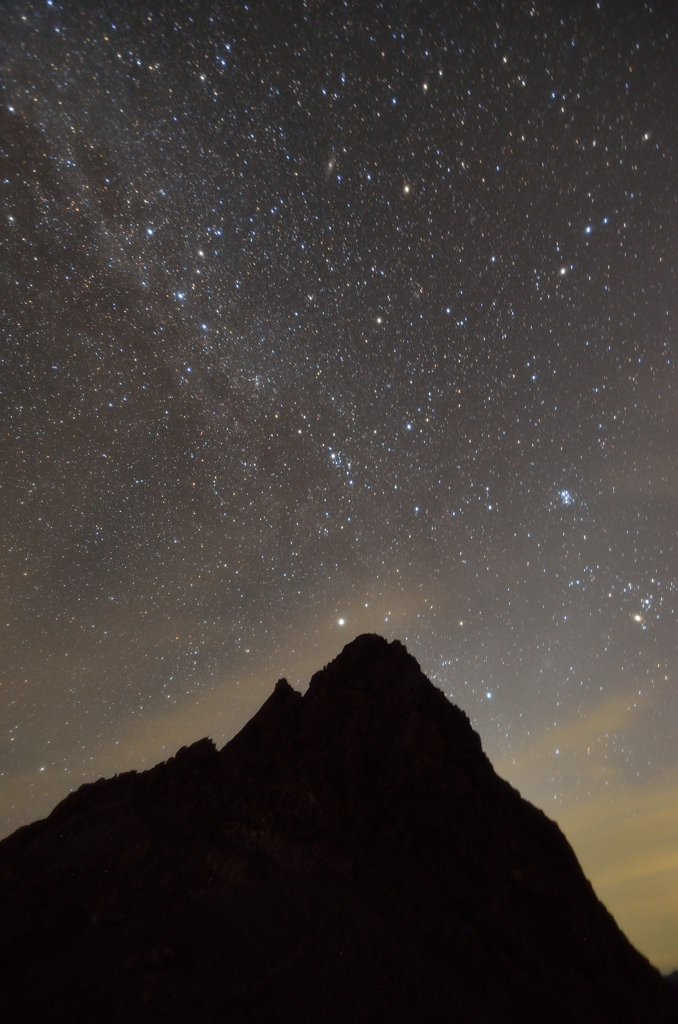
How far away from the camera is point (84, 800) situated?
18.2 metres

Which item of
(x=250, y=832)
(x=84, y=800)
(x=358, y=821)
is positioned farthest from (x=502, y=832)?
(x=84, y=800)

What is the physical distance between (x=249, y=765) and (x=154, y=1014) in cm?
827

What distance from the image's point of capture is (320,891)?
1527cm

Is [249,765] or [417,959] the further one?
[249,765]

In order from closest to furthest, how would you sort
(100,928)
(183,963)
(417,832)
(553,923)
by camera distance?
1. (183,963)
2. (100,928)
3. (553,923)
4. (417,832)

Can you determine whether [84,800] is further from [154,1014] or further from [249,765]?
[154,1014]

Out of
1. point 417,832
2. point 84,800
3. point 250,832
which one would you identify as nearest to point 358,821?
point 417,832

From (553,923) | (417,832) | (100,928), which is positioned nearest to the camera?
(100,928)

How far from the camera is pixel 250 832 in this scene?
1673 cm

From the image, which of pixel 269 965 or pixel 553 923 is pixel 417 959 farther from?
pixel 553 923

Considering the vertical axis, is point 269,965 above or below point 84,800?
below

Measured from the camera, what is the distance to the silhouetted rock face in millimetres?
12117

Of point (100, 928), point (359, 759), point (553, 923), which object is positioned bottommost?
point (553, 923)

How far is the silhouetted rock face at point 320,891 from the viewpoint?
1212cm
